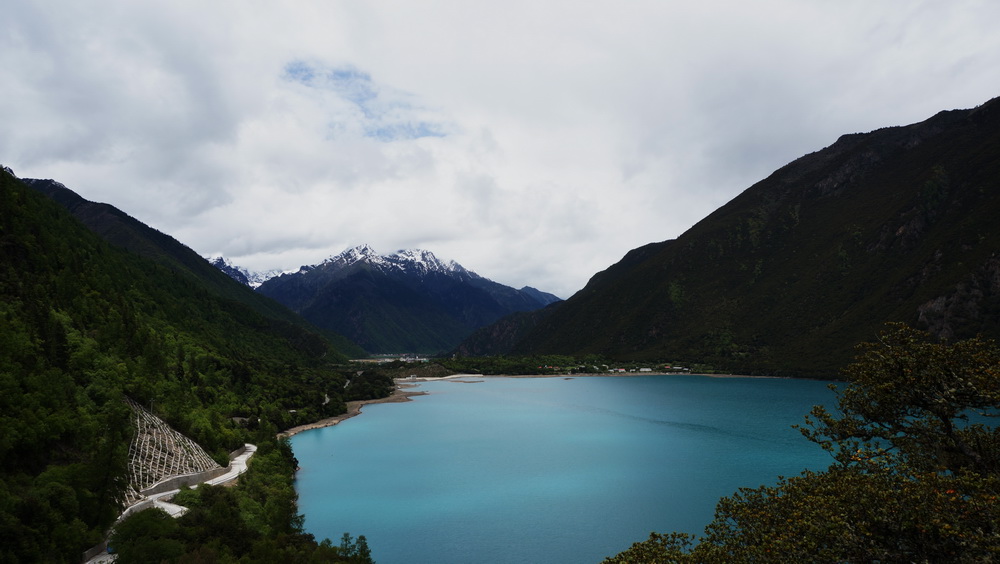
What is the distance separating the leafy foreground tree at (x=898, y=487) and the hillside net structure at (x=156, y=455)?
43.3 meters

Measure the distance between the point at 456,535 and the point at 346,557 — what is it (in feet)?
44.8

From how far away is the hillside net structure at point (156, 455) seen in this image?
1730 inches

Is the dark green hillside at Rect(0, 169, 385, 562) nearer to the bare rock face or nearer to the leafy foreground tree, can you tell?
the leafy foreground tree

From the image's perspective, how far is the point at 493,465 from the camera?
2990 inches

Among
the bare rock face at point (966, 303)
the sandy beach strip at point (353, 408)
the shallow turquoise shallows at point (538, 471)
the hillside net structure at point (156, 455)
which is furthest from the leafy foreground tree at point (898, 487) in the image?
the bare rock face at point (966, 303)

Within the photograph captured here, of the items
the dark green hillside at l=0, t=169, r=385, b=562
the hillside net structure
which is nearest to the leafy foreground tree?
the dark green hillside at l=0, t=169, r=385, b=562

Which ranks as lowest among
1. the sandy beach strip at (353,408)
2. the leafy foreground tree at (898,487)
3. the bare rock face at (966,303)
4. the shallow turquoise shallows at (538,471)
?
the shallow turquoise shallows at (538,471)

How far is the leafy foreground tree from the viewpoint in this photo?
1391 centimetres

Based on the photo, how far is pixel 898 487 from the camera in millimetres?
15680

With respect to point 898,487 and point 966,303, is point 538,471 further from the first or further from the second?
point 966,303

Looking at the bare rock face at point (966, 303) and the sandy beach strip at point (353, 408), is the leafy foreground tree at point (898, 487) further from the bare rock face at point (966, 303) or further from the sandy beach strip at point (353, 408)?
the bare rock face at point (966, 303)

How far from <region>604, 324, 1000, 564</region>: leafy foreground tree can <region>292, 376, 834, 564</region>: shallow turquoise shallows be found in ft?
93.0

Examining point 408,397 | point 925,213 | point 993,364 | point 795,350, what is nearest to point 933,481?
point 993,364

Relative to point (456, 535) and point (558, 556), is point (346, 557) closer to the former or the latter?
point (456, 535)
